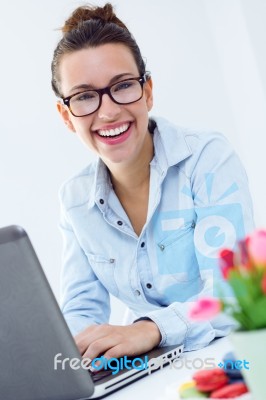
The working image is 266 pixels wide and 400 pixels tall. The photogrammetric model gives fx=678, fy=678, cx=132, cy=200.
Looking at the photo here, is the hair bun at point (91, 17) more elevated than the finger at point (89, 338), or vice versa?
the hair bun at point (91, 17)

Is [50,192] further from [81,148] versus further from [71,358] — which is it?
[71,358]

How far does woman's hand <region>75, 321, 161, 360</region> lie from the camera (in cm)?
134

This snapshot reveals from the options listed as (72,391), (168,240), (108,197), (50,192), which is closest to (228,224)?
(168,240)

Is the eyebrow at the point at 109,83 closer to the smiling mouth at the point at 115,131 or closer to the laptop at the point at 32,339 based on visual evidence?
the smiling mouth at the point at 115,131

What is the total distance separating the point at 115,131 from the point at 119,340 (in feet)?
2.41

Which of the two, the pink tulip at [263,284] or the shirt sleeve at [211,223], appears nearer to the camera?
the pink tulip at [263,284]

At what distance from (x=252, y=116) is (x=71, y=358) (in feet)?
8.55

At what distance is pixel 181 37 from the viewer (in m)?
3.60

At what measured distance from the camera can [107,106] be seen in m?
1.86

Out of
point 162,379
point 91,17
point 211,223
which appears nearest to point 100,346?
point 162,379

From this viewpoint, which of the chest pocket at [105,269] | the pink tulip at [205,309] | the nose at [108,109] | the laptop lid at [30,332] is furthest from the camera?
the chest pocket at [105,269]

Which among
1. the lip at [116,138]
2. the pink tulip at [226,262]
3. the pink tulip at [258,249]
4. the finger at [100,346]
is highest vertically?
the pink tulip at [258,249]

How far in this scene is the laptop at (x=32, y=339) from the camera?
1006 millimetres

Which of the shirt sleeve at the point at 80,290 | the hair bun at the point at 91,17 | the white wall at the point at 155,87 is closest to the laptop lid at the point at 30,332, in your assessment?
the shirt sleeve at the point at 80,290
